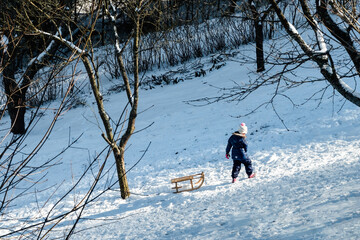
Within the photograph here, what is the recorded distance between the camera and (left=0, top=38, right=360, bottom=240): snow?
5.35 metres

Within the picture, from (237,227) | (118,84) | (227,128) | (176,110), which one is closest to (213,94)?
(176,110)

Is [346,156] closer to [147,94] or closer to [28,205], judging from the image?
[28,205]

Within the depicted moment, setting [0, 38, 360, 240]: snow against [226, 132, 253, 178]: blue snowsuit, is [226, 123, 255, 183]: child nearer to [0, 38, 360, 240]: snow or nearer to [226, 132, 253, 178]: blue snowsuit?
[226, 132, 253, 178]: blue snowsuit

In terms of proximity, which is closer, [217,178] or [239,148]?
[239,148]

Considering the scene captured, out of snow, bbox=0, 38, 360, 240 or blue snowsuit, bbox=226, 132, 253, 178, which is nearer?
snow, bbox=0, 38, 360, 240

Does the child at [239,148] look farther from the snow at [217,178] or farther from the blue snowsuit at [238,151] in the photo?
the snow at [217,178]

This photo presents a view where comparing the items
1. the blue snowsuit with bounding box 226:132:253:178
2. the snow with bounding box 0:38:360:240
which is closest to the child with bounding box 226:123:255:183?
the blue snowsuit with bounding box 226:132:253:178

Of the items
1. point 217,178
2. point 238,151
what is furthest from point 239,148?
point 217,178

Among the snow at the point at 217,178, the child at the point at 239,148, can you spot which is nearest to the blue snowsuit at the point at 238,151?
the child at the point at 239,148

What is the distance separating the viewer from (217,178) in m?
8.32

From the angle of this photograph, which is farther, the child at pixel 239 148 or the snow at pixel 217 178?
the child at pixel 239 148

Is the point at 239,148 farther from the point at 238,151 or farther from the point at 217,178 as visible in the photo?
the point at 217,178

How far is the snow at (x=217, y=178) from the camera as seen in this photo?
535cm

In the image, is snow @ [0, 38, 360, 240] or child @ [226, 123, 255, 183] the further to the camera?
child @ [226, 123, 255, 183]
